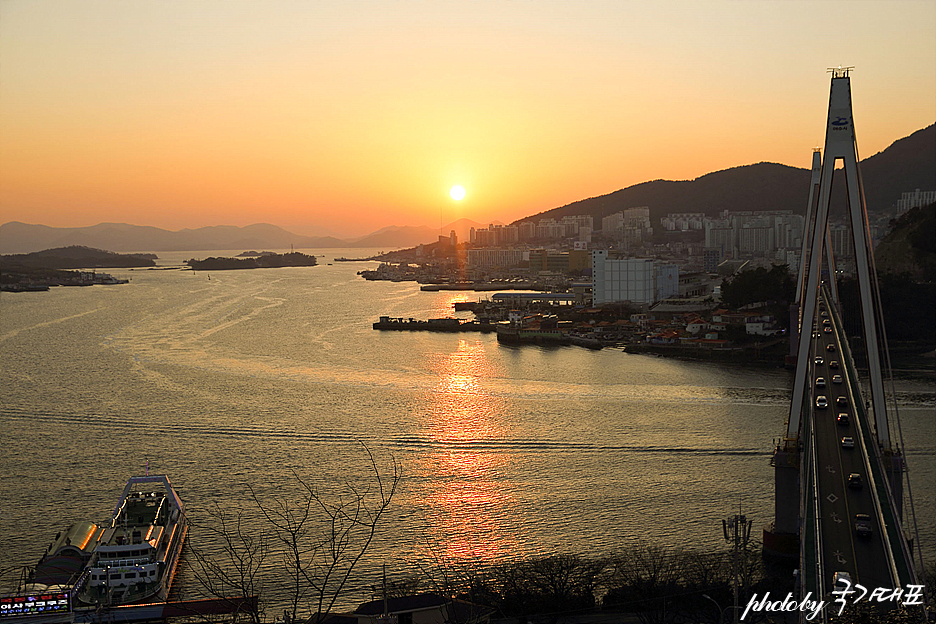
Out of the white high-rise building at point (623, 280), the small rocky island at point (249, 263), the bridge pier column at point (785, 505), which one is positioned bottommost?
the bridge pier column at point (785, 505)

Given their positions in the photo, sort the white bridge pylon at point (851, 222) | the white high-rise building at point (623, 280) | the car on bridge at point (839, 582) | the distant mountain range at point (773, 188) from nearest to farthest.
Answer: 1. the car on bridge at point (839, 582)
2. the white bridge pylon at point (851, 222)
3. the white high-rise building at point (623, 280)
4. the distant mountain range at point (773, 188)

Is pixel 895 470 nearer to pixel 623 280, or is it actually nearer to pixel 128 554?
pixel 128 554

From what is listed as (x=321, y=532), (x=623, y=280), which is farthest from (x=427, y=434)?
(x=623, y=280)

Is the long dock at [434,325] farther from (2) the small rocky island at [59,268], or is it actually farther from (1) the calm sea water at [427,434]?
(2) the small rocky island at [59,268]

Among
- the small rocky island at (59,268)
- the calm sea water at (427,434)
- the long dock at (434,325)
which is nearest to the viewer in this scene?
the calm sea water at (427,434)

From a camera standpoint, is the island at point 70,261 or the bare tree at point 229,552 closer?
the bare tree at point 229,552

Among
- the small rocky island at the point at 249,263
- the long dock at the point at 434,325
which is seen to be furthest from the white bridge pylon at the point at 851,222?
the small rocky island at the point at 249,263

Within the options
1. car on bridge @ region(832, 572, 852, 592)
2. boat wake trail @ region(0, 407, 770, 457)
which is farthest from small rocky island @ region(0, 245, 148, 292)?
car on bridge @ region(832, 572, 852, 592)

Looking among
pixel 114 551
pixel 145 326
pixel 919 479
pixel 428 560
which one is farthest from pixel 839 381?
pixel 145 326
